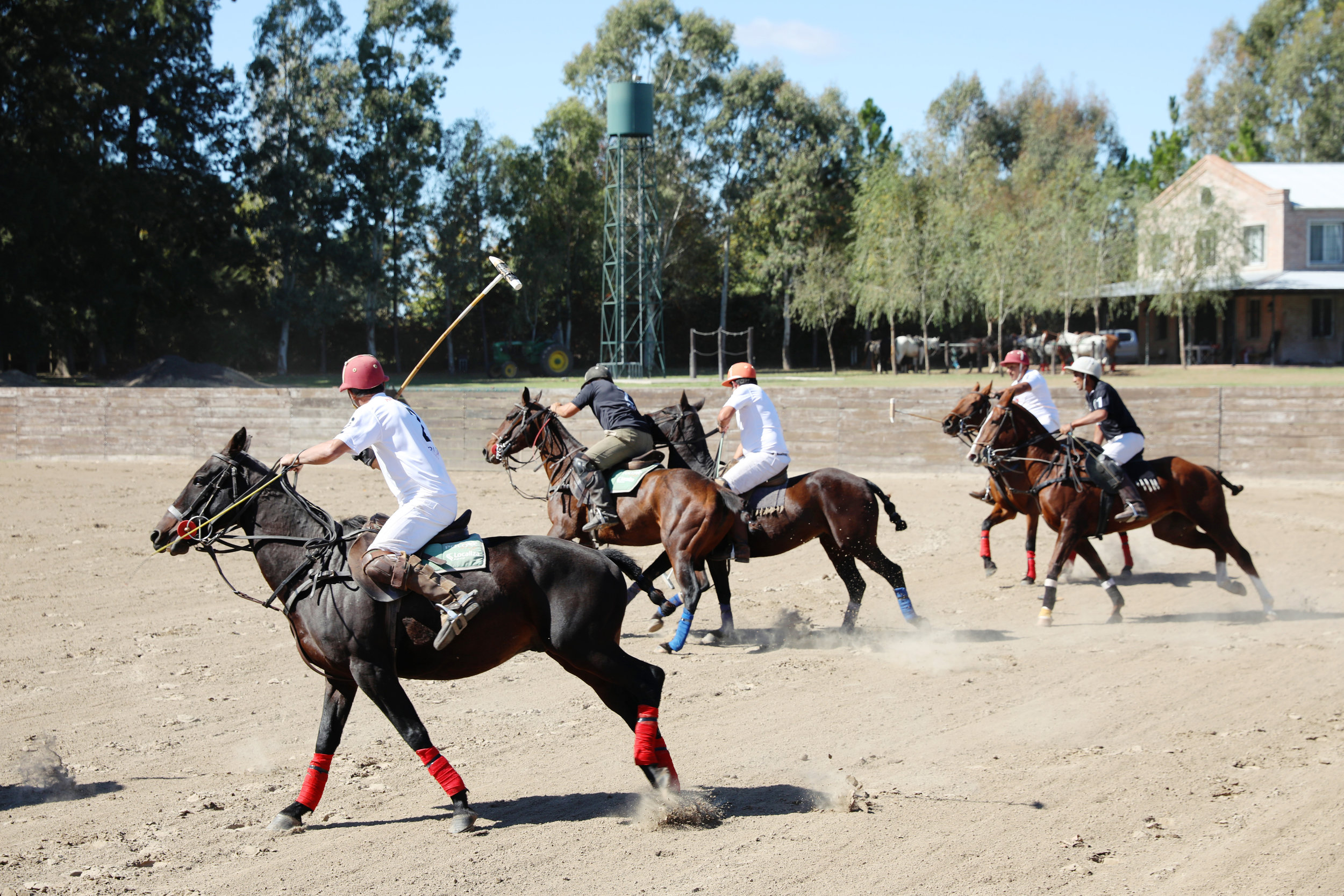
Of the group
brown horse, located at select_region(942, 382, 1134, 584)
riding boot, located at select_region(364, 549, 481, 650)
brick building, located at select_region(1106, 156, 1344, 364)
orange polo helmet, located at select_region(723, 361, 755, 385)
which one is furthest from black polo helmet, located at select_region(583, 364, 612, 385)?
brick building, located at select_region(1106, 156, 1344, 364)

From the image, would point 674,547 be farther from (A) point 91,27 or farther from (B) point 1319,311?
(B) point 1319,311

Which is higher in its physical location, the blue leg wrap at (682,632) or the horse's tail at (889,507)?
the horse's tail at (889,507)

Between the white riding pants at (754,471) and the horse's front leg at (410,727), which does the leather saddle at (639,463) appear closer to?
the white riding pants at (754,471)

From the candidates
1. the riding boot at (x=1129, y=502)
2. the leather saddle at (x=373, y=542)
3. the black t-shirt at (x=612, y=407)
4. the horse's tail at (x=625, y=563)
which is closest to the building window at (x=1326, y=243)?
the riding boot at (x=1129, y=502)

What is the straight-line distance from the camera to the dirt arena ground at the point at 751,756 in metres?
5.01

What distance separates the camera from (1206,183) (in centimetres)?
4766

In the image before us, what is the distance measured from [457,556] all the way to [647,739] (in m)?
1.36

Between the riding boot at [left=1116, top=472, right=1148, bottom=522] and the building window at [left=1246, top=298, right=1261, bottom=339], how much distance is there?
133 feet

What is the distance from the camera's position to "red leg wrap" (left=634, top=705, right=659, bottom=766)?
18.1 feet

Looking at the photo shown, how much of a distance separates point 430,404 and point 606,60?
33.6 metres

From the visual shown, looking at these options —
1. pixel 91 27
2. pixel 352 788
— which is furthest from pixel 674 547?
pixel 91 27

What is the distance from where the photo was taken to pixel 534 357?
45.2 m

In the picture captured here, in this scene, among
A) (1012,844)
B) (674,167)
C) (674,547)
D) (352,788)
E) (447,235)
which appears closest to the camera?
(1012,844)

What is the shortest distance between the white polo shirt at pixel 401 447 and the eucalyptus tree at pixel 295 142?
41424mm
